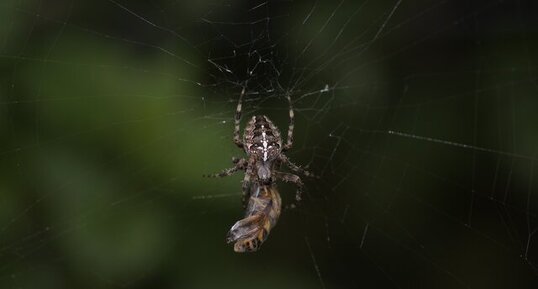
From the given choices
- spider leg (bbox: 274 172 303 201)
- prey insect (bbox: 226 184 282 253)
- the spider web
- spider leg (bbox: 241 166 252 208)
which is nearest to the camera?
prey insect (bbox: 226 184 282 253)

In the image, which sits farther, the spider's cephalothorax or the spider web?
the spider's cephalothorax

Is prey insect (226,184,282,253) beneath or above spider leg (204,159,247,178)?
beneath

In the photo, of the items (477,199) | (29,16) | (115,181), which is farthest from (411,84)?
(29,16)

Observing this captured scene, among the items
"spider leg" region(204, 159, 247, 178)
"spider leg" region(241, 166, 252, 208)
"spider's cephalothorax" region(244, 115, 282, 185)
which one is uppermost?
"spider's cephalothorax" region(244, 115, 282, 185)

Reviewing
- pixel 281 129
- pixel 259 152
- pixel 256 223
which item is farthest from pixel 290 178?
pixel 256 223

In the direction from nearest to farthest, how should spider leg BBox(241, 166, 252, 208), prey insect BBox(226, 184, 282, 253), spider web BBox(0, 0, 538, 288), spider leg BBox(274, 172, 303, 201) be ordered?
prey insect BBox(226, 184, 282, 253), spider web BBox(0, 0, 538, 288), spider leg BBox(241, 166, 252, 208), spider leg BBox(274, 172, 303, 201)

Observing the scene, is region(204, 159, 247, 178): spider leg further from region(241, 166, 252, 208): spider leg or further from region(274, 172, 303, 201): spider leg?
region(274, 172, 303, 201): spider leg

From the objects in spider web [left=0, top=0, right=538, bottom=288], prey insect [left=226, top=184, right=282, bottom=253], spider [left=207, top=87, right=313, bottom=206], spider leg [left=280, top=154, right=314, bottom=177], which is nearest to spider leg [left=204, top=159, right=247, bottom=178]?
spider [left=207, top=87, right=313, bottom=206]

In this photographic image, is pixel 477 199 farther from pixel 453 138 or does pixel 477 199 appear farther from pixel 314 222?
pixel 314 222
